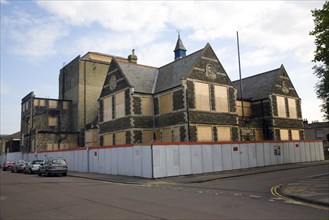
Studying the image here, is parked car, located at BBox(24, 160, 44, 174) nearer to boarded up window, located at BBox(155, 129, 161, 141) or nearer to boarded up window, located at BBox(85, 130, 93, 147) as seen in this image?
boarded up window, located at BBox(155, 129, 161, 141)

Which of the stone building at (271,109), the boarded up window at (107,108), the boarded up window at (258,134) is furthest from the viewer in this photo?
the boarded up window at (258,134)

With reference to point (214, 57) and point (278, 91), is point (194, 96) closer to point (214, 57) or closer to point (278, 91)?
point (214, 57)

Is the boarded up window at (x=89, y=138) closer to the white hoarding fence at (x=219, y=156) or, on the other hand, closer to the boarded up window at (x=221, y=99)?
the boarded up window at (x=221, y=99)

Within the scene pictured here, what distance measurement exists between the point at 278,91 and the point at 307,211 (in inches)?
1462

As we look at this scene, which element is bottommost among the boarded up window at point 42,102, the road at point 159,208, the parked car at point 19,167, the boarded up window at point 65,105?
the road at point 159,208

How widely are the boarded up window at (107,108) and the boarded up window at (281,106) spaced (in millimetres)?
22900

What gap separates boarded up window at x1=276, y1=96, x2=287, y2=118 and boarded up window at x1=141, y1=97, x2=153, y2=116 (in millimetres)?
18632

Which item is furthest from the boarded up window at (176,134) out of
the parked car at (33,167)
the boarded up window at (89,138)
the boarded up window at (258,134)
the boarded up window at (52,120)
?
the boarded up window at (52,120)

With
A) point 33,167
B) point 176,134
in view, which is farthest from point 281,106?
point 33,167

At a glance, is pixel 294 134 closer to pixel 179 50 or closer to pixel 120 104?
pixel 179 50

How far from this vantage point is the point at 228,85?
37.2 m

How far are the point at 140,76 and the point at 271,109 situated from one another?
18.2 m

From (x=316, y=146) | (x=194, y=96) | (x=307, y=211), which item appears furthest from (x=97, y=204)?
(x=316, y=146)

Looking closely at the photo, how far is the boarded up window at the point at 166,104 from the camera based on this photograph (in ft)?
114
